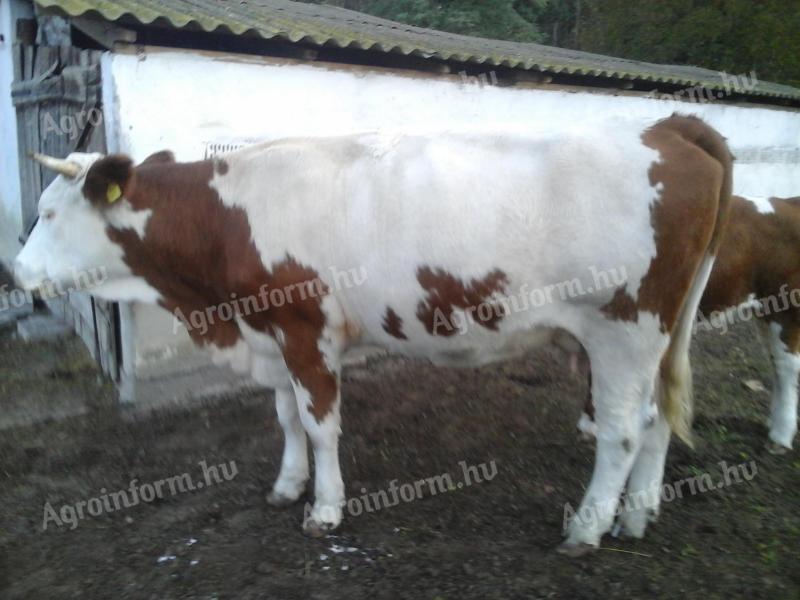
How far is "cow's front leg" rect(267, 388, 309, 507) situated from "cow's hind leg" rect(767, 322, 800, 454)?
3.15 meters

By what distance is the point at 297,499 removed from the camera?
3.85 metres

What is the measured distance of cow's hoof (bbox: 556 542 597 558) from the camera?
328cm

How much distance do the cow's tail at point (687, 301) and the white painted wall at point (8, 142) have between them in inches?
250

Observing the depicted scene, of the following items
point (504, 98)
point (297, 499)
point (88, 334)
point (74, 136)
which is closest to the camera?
point (297, 499)

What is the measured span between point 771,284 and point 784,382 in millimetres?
689

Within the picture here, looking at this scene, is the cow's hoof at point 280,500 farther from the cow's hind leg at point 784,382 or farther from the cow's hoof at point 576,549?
the cow's hind leg at point 784,382

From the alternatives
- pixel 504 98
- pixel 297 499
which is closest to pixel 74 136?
pixel 297 499

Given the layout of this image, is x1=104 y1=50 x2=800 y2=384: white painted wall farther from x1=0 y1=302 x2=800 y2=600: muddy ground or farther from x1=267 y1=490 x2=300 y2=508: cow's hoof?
x1=267 y1=490 x2=300 y2=508: cow's hoof

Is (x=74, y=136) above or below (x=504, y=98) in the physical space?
below

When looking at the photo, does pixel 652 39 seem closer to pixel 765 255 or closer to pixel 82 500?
pixel 765 255

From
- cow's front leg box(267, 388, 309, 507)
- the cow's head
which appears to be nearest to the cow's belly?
cow's front leg box(267, 388, 309, 507)

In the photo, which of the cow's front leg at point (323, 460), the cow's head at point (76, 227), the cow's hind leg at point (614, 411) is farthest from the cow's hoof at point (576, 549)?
the cow's head at point (76, 227)

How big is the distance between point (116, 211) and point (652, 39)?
2204 cm

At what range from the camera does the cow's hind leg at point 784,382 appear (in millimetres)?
4371
